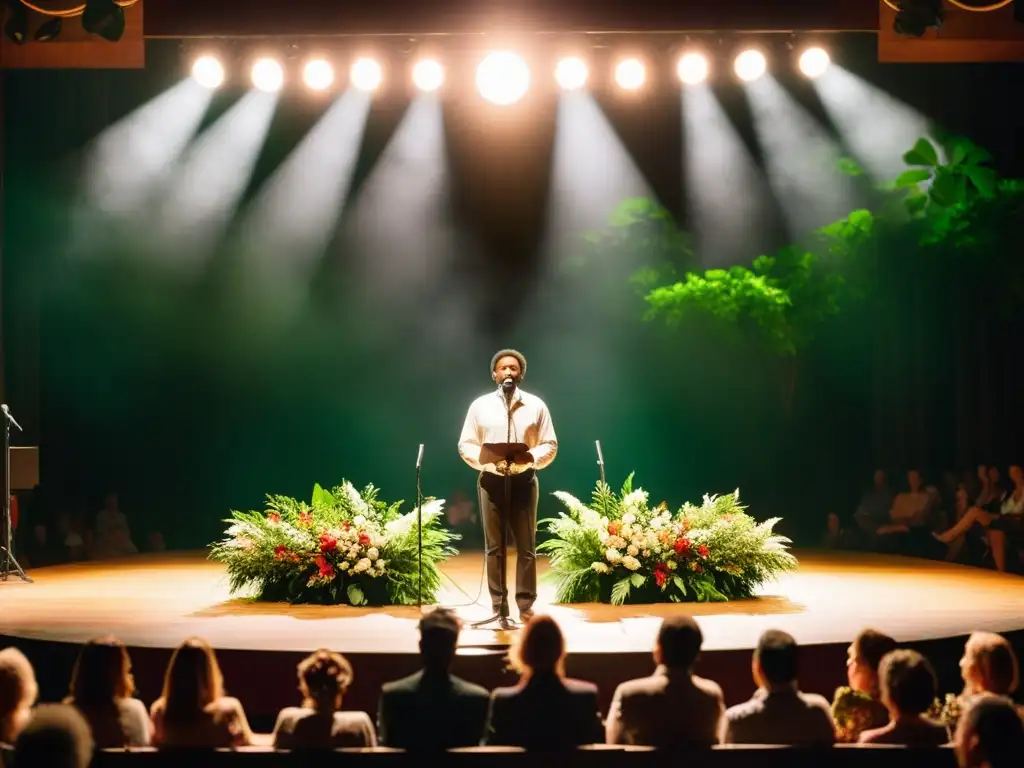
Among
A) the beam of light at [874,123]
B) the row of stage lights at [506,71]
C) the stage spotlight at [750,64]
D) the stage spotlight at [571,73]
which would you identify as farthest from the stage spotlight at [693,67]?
the beam of light at [874,123]

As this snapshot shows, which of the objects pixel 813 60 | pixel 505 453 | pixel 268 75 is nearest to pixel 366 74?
pixel 268 75

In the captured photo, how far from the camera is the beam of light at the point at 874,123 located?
13.4m

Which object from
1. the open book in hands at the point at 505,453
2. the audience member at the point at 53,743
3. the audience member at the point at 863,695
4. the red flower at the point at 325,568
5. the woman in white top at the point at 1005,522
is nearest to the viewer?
the audience member at the point at 53,743

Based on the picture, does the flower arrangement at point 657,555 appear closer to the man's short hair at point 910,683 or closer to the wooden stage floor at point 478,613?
the wooden stage floor at point 478,613

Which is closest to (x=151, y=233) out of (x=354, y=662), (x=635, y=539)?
(x=635, y=539)

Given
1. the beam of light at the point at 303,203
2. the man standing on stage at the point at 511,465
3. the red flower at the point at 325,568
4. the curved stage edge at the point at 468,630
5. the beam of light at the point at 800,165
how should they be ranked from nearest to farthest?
the curved stage edge at the point at 468,630
the man standing on stage at the point at 511,465
the red flower at the point at 325,568
the beam of light at the point at 303,203
the beam of light at the point at 800,165

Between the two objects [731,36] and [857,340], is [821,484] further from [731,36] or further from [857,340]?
[731,36]

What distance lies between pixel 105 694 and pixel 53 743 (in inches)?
33.8

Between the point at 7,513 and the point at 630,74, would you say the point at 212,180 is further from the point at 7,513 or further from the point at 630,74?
the point at 630,74

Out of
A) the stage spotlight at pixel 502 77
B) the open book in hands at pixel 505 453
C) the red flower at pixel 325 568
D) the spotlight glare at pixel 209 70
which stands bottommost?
the red flower at pixel 325 568

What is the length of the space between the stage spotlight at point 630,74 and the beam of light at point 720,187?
5.49 m

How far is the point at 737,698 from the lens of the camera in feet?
17.8

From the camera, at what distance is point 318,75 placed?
347 inches

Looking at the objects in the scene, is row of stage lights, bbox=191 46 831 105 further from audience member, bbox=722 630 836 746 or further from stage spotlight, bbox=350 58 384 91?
audience member, bbox=722 630 836 746
